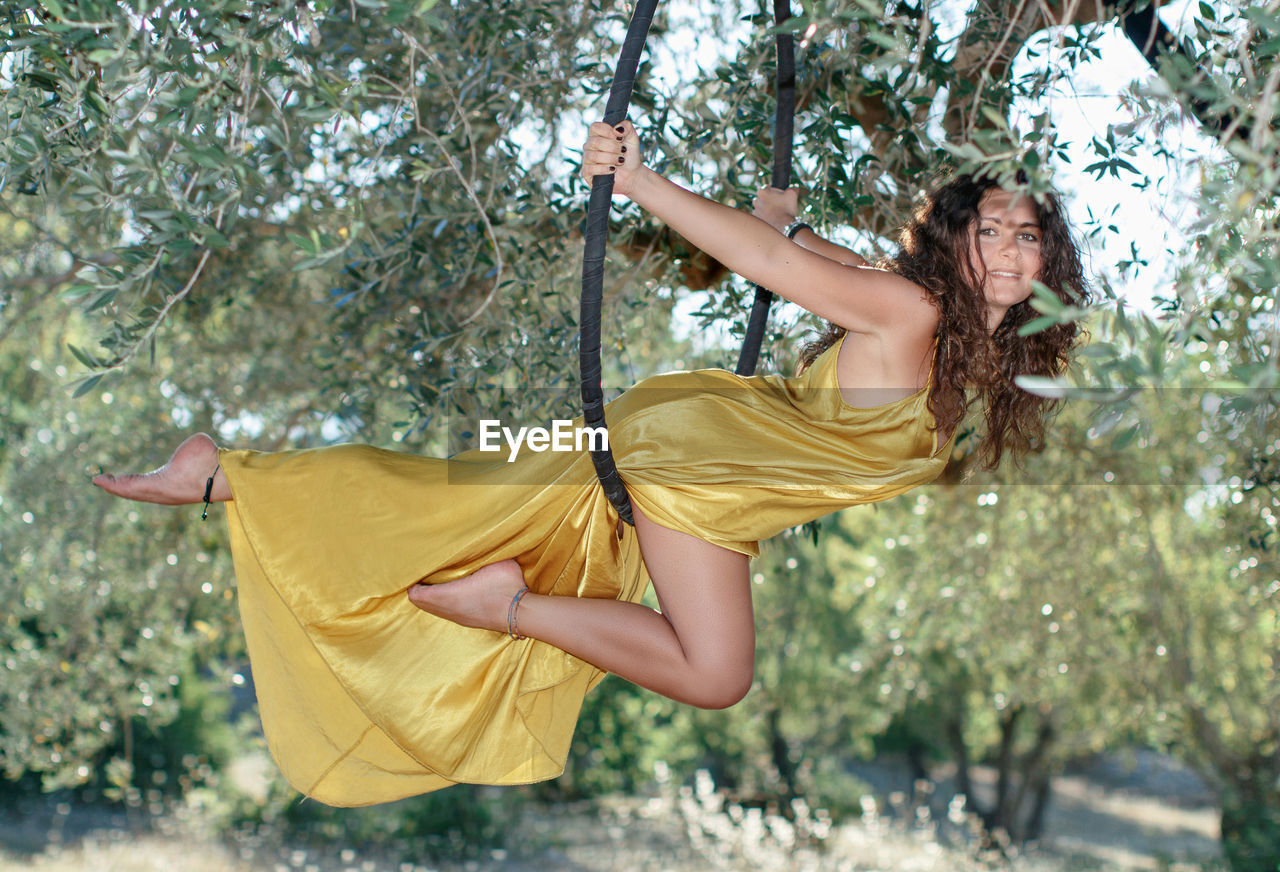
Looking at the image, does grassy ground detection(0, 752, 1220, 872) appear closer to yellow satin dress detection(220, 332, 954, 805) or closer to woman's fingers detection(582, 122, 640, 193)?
yellow satin dress detection(220, 332, 954, 805)

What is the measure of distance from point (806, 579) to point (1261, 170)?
381 inches

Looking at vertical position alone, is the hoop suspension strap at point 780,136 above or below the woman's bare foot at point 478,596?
above

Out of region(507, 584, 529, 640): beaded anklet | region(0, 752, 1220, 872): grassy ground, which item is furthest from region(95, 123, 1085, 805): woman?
region(0, 752, 1220, 872): grassy ground

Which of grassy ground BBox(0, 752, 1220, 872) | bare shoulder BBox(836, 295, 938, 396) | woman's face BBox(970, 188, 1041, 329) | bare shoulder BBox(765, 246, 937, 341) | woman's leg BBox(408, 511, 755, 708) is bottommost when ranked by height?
grassy ground BBox(0, 752, 1220, 872)

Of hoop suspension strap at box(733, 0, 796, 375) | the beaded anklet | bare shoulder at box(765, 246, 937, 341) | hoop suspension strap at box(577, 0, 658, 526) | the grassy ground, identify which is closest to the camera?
hoop suspension strap at box(577, 0, 658, 526)

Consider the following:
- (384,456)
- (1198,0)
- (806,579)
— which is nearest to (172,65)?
(384,456)

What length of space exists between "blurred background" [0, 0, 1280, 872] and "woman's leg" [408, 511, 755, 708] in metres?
0.79

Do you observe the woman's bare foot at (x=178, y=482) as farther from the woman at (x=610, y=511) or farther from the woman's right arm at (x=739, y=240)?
the woman's right arm at (x=739, y=240)

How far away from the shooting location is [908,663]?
6844 millimetres

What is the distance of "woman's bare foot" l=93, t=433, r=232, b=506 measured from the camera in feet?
7.30

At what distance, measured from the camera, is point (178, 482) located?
223cm

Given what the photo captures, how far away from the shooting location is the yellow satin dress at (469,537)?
206cm

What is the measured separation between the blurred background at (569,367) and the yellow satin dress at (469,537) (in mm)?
506

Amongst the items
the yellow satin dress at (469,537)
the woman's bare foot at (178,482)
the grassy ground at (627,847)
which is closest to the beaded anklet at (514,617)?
the yellow satin dress at (469,537)
